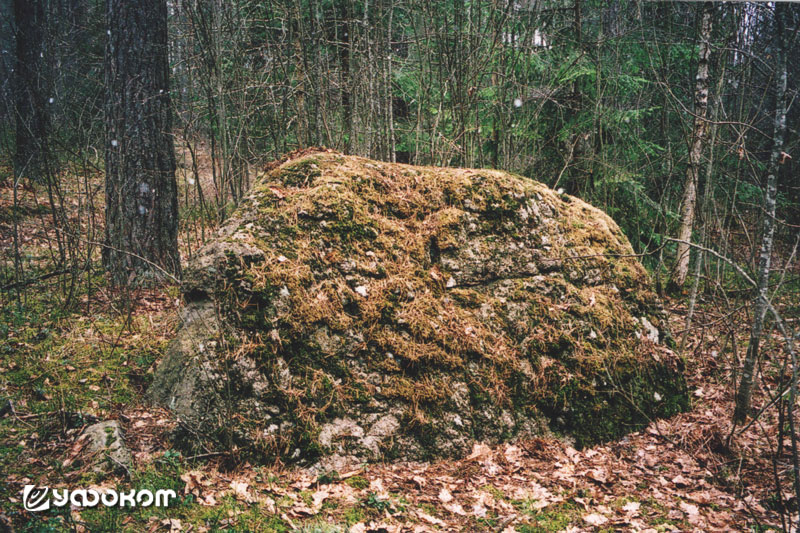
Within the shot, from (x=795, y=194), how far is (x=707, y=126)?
8.49 metres

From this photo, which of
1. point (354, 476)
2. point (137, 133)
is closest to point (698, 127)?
point (354, 476)

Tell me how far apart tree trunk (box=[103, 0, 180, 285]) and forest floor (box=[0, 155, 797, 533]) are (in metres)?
1.47

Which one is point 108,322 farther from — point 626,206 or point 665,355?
point 626,206

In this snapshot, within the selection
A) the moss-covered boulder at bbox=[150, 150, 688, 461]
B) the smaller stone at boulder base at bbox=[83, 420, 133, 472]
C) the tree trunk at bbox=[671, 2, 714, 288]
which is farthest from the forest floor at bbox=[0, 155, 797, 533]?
the tree trunk at bbox=[671, 2, 714, 288]

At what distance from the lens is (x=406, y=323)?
372 cm

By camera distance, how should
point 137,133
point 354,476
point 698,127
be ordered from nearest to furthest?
point 354,476
point 137,133
point 698,127

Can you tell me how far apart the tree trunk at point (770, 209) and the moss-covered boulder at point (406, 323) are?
56 cm

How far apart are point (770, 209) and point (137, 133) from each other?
263 inches

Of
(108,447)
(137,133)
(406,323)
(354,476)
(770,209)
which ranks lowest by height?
(354,476)

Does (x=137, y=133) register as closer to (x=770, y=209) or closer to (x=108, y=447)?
(x=108, y=447)

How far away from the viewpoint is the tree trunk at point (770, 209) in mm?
3357

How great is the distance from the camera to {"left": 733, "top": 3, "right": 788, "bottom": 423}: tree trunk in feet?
11.0

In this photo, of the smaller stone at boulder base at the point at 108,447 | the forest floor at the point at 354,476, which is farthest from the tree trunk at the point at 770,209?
the smaller stone at boulder base at the point at 108,447

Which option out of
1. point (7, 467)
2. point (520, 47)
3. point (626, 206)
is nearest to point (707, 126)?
point (626, 206)
